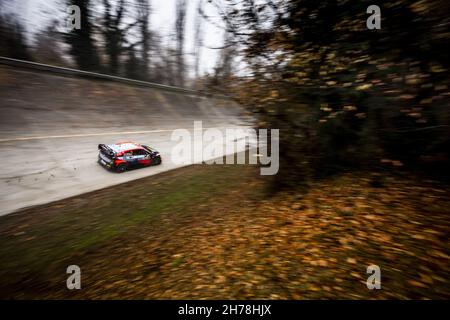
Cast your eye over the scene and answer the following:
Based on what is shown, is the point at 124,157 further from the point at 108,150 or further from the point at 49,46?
the point at 49,46

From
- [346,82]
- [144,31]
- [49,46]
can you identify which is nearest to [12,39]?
[49,46]

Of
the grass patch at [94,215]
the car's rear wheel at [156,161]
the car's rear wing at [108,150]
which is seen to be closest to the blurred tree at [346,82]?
the grass patch at [94,215]

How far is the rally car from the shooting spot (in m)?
11.1

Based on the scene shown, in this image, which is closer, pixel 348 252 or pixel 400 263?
pixel 400 263

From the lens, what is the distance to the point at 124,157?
36.9 ft

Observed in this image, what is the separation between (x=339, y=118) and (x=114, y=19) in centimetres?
2778

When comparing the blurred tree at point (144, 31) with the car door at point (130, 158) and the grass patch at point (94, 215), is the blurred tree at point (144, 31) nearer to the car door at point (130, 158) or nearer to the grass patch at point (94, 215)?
the car door at point (130, 158)

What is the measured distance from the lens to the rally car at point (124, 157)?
11062mm

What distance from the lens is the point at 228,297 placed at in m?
3.70

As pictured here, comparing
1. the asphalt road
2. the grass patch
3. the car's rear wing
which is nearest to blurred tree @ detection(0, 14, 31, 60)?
the asphalt road

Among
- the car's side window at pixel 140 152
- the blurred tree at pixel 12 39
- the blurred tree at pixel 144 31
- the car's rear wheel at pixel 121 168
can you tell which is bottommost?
the car's rear wheel at pixel 121 168

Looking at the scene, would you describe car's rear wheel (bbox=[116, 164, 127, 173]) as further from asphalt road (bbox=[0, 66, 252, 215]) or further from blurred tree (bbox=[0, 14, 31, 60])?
blurred tree (bbox=[0, 14, 31, 60])

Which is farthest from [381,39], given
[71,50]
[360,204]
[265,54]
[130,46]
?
[130,46]

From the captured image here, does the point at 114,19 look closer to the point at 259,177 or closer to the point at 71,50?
the point at 71,50
